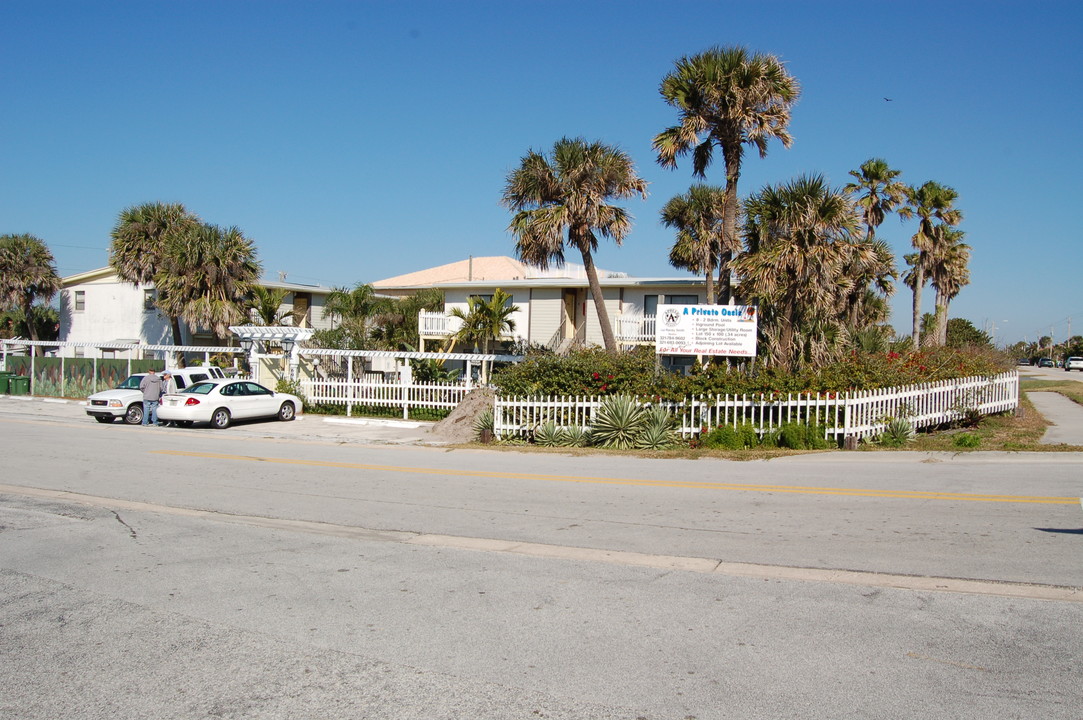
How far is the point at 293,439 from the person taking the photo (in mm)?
20672

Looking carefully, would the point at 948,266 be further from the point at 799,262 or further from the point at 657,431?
the point at 657,431

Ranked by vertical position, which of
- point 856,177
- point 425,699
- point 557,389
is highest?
point 856,177

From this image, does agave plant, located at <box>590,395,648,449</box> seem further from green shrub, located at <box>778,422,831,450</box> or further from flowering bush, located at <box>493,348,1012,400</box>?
green shrub, located at <box>778,422,831,450</box>

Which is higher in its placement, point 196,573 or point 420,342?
point 420,342

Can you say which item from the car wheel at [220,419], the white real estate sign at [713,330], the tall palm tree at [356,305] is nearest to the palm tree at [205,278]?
the tall palm tree at [356,305]

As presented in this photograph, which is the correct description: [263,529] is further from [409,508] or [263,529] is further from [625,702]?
[625,702]

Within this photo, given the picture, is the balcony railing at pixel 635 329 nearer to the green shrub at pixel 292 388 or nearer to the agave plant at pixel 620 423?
the green shrub at pixel 292 388

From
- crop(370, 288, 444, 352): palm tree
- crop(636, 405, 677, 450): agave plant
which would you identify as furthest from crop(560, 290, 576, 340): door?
crop(636, 405, 677, 450): agave plant

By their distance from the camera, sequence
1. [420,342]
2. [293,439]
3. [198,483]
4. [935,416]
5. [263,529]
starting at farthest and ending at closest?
1. [420,342]
2. [293,439]
3. [935,416]
4. [198,483]
5. [263,529]

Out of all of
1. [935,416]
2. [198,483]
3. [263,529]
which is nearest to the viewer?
[263,529]

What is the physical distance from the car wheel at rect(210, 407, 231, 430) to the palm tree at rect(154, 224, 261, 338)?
12682mm

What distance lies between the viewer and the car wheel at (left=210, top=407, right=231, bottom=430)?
2302 centimetres

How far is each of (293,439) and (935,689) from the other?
711 inches

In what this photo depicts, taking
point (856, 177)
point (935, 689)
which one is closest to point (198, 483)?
point (935, 689)
